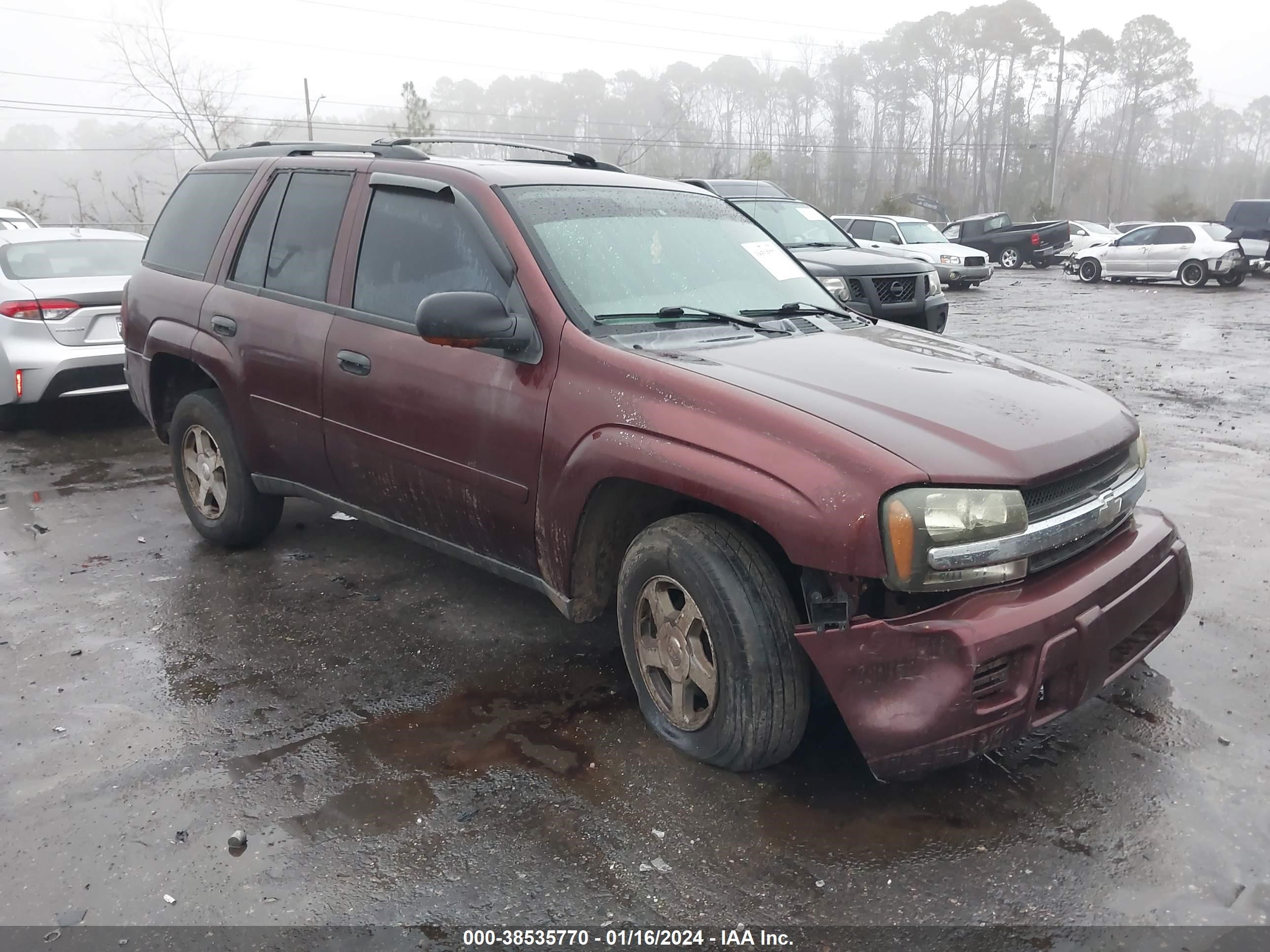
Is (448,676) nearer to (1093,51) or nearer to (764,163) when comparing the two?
(764,163)

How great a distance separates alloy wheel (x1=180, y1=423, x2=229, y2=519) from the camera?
4.80 m

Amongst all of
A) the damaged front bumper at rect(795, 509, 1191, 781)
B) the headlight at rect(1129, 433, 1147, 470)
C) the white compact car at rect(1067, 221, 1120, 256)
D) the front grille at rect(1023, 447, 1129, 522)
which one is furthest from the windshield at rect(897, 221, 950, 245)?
the damaged front bumper at rect(795, 509, 1191, 781)

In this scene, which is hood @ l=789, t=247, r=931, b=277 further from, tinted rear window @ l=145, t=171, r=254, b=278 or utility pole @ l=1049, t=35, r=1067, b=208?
utility pole @ l=1049, t=35, r=1067, b=208

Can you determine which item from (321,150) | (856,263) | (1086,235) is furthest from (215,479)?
(1086,235)

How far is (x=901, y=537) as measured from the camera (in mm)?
2465

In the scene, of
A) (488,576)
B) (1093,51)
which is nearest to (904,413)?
(488,576)

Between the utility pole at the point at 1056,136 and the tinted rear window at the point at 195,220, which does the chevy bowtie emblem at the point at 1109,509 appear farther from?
the utility pole at the point at 1056,136

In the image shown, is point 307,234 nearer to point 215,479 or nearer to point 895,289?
point 215,479

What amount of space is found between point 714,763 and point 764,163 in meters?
45.3

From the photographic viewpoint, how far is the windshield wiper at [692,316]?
338cm

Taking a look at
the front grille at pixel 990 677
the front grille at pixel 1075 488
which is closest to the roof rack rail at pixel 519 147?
the front grille at pixel 1075 488

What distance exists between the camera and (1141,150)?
84.6m

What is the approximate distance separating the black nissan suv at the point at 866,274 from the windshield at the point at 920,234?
1090 cm

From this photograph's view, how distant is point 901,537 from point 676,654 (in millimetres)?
868
